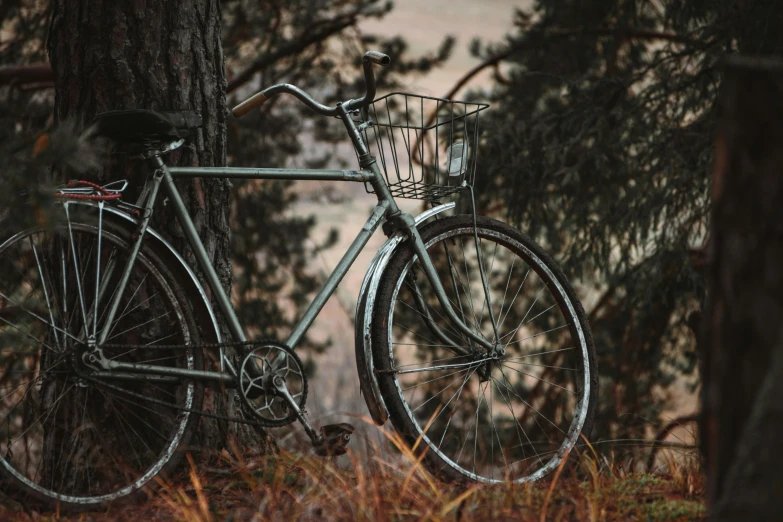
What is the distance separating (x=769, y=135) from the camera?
4.40ft

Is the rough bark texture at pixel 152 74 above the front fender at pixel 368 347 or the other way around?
above

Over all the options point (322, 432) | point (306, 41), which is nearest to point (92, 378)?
point (322, 432)

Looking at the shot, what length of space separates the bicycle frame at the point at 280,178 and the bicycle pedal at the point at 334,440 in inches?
11.0

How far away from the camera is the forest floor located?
199 centimetres

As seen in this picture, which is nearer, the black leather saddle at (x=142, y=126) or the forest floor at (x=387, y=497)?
the forest floor at (x=387, y=497)

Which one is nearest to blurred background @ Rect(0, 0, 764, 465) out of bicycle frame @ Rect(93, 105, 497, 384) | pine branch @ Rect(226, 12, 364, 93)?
pine branch @ Rect(226, 12, 364, 93)

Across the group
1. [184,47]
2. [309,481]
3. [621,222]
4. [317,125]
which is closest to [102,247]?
[184,47]

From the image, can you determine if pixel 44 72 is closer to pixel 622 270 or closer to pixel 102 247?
pixel 102 247

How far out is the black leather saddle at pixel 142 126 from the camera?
2410mm

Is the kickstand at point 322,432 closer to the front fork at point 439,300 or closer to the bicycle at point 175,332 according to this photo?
the bicycle at point 175,332

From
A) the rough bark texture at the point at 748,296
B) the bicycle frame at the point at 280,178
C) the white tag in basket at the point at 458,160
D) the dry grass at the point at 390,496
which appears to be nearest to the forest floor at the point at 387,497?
the dry grass at the point at 390,496

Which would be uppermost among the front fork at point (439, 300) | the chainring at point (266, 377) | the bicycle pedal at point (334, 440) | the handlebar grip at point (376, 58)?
the handlebar grip at point (376, 58)

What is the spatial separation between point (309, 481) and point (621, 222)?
3.01 meters

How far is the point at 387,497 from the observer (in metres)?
2.07
